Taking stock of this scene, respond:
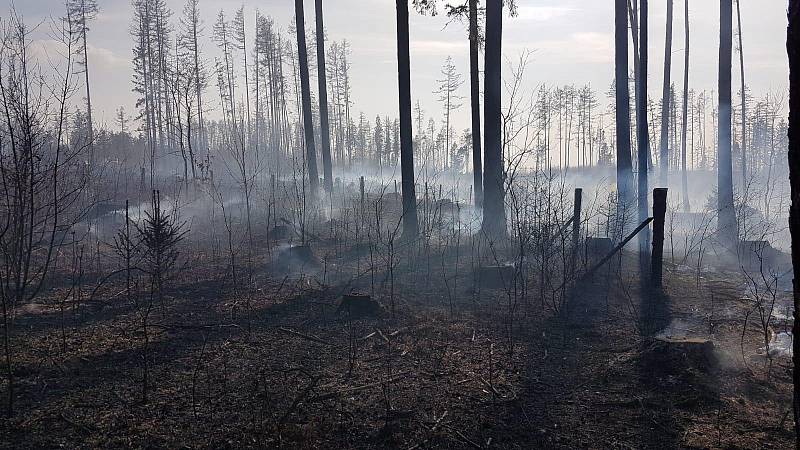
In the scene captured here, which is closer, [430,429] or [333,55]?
[430,429]

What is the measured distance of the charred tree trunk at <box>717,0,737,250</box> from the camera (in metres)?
16.0

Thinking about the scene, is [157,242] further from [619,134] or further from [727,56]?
[727,56]

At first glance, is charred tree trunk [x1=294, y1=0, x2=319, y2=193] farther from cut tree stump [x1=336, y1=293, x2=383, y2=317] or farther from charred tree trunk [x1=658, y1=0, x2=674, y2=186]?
charred tree trunk [x1=658, y1=0, x2=674, y2=186]

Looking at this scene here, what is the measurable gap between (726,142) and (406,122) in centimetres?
1048

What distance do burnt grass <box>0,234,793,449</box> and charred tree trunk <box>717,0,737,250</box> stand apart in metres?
7.99

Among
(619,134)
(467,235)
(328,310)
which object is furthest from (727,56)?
(328,310)

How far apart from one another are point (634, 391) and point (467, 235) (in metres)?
10.3

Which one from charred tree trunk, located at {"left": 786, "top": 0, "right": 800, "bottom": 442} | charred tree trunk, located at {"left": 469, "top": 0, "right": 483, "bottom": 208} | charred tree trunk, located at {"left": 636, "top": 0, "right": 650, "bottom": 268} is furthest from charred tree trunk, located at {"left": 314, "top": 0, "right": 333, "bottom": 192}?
charred tree trunk, located at {"left": 786, "top": 0, "right": 800, "bottom": 442}

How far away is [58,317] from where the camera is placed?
7879 mm

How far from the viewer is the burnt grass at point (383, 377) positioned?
14.5ft

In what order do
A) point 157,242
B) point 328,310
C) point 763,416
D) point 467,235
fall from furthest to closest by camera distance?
point 467,235 → point 328,310 → point 157,242 → point 763,416

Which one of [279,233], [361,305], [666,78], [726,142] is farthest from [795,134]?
[666,78]

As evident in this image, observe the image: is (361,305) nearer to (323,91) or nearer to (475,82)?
(475,82)

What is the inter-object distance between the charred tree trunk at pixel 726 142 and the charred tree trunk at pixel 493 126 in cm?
715
